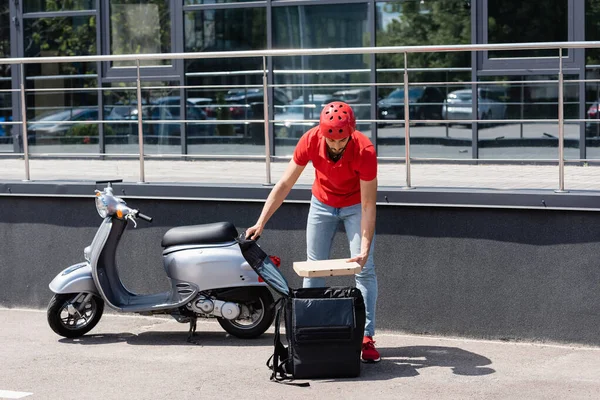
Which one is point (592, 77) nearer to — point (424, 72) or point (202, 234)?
point (424, 72)

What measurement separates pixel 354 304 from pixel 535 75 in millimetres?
5820

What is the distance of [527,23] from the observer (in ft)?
37.6

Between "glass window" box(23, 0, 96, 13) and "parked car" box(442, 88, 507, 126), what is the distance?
5.21 metres

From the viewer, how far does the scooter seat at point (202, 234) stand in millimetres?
7676

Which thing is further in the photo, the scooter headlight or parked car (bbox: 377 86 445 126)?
parked car (bbox: 377 86 445 126)

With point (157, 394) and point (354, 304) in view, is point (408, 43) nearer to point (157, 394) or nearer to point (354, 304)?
point (354, 304)

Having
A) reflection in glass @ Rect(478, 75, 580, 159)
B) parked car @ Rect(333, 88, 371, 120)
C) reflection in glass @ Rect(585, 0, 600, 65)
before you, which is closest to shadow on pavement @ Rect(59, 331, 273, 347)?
reflection in glass @ Rect(478, 75, 580, 159)

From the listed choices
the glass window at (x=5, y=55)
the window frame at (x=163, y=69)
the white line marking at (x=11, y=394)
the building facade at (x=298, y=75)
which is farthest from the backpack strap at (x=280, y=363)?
the glass window at (x=5, y=55)

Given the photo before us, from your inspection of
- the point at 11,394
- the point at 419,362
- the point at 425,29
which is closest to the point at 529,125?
the point at 425,29

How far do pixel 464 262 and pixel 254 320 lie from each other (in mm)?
1676

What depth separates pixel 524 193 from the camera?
288 inches

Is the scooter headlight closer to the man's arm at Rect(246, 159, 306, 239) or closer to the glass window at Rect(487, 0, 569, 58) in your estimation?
the man's arm at Rect(246, 159, 306, 239)

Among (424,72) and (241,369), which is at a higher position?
(424,72)

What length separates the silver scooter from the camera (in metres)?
7.61
